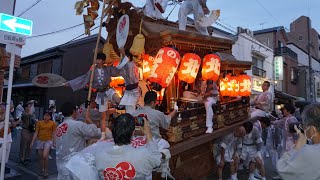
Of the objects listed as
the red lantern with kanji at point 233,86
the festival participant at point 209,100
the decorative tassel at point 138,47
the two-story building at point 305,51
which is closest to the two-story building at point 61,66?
the red lantern with kanji at point 233,86

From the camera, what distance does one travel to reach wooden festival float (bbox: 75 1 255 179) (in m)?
7.41

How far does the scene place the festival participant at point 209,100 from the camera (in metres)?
8.41

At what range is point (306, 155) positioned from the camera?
2.71 meters

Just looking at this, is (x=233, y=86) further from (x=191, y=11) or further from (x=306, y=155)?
(x=306, y=155)

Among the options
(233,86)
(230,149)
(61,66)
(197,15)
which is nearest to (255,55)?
(233,86)

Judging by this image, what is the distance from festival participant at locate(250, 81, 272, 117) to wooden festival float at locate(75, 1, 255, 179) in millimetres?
814

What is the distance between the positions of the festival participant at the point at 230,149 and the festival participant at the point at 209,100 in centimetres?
112

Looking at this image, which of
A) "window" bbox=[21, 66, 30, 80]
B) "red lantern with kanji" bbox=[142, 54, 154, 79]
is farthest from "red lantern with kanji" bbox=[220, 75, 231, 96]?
"window" bbox=[21, 66, 30, 80]

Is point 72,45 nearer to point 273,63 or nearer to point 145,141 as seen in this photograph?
point 273,63

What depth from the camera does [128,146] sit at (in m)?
3.45

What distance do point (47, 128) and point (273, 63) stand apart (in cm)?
2567

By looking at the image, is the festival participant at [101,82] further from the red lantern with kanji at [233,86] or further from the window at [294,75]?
the window at [294,75]

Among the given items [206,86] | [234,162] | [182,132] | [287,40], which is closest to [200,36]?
[206,86]

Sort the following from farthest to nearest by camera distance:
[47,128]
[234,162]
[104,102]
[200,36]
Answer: [47,128]
[234,162]
[200,36]
[104,102]
